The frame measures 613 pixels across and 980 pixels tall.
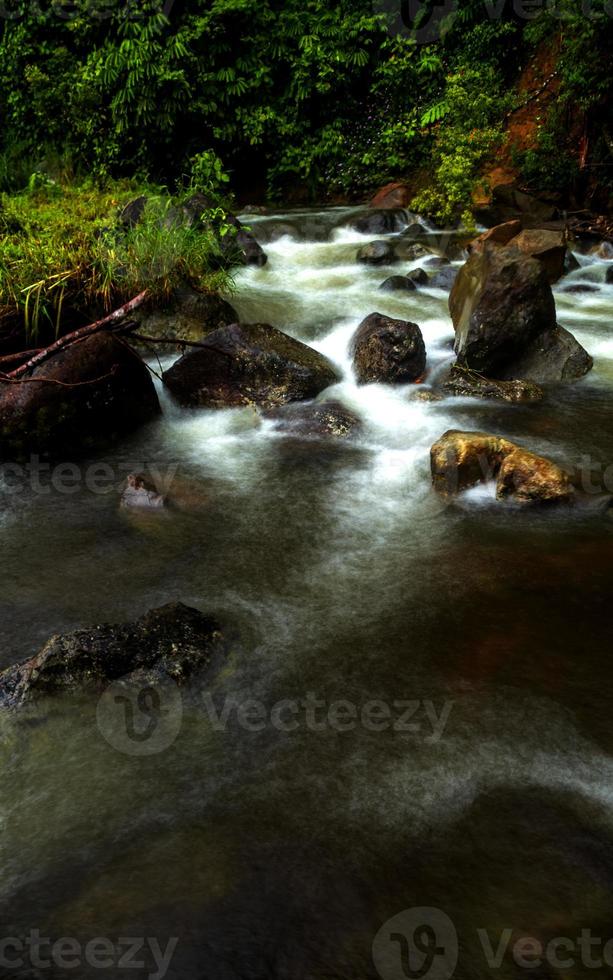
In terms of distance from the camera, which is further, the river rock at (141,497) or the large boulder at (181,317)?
the large boulder at (181,317)

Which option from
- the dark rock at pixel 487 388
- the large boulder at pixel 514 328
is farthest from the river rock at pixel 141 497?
the large boulder at pixel 514 328

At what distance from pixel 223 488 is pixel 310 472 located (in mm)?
679

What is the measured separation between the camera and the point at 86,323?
250 inches

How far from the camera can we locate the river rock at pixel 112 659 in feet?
10.5

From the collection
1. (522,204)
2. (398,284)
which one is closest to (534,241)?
(398,284)

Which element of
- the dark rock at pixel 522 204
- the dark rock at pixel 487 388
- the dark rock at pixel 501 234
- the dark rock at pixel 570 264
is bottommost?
the dark rock at pixel 487 388

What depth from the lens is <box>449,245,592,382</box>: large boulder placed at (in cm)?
648

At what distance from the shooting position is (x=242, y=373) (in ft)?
20.9

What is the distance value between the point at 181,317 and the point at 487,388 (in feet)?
10.2

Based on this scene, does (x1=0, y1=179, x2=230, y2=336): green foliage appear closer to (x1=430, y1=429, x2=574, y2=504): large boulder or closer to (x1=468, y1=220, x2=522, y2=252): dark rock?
(x1=468, y1=220, x2=522, y2=252): dark rock

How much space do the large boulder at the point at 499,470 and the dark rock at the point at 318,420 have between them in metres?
1.09

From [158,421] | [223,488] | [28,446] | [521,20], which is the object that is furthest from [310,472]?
[521,20]

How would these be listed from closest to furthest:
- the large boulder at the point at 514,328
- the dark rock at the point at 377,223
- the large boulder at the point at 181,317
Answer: the large boulder at the point at 514,328 < the large boulder at the point at 181,317 < the dark rock at the point at 377,223

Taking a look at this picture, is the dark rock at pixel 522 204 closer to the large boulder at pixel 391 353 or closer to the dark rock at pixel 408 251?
the dark rock at pixel 408 251
